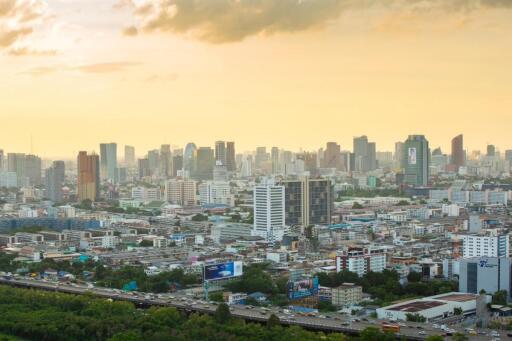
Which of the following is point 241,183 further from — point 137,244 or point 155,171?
point 137,244

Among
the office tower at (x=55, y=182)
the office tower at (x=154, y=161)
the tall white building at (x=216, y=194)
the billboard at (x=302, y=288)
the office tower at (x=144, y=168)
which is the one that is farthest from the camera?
the office tower at (x=154, y=161)

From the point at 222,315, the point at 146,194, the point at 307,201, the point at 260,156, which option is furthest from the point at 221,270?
the point at 260,156

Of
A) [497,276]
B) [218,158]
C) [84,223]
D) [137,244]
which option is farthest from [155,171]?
[497,276]

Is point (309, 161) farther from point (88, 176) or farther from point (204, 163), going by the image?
point (88, 176)

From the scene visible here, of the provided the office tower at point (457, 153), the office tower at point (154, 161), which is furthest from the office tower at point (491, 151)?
the office tower at point (154, 161)

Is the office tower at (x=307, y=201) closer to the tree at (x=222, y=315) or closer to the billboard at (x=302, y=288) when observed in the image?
the billboard at (x=302, y=288)

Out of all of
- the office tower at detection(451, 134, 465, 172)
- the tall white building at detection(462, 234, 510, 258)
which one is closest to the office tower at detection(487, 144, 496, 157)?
the office tower at detection(451, 134, 465, 172)
